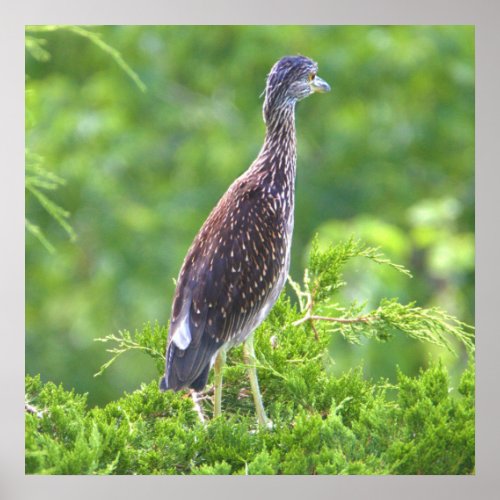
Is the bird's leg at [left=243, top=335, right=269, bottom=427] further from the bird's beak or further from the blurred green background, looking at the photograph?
the bird's beak

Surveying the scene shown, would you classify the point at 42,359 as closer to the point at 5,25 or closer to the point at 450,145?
the point at 5,25

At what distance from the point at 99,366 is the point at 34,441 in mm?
525

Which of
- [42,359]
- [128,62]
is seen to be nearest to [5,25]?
[128,62]

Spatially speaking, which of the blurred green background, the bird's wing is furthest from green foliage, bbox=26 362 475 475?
the bird's wing

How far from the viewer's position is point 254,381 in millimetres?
4836

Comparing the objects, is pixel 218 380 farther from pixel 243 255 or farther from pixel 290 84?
pixel 290 84

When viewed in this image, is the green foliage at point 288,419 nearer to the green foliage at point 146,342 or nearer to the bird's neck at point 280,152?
the green foliage at point 146,342

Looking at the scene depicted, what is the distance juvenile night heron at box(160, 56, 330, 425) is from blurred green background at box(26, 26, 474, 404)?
0.24 m

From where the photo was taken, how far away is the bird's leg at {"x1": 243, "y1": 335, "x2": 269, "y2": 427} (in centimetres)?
483

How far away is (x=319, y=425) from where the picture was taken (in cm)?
473

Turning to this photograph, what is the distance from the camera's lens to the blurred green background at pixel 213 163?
5.12 m

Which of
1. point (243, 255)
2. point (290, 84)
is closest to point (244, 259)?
point (243, 255)

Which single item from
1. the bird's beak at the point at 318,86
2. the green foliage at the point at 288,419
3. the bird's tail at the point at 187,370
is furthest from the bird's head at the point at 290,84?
the bird's tail at the point at 187,370

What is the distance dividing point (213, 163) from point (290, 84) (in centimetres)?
82
